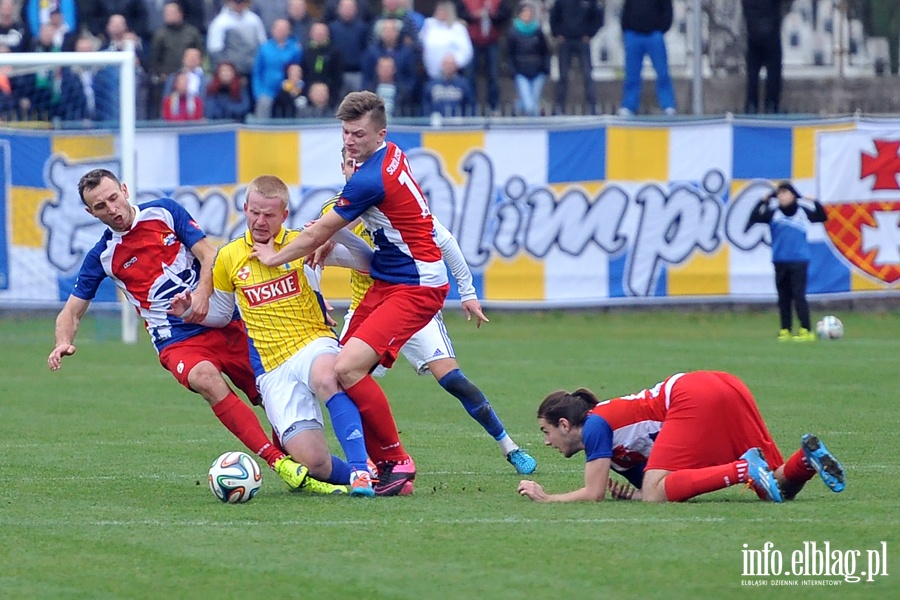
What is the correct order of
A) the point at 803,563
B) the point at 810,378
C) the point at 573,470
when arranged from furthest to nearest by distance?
the point at 810,378 → the point at 573,470 → the point at 803,563

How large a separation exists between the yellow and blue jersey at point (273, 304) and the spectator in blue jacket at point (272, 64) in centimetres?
1256

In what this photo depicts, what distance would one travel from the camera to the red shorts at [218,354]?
8.55 metres

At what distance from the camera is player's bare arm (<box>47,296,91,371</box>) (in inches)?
334

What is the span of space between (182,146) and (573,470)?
11799 millimetres

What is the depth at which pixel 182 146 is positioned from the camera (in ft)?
64.7

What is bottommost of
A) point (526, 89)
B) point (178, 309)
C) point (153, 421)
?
point (153, 421)

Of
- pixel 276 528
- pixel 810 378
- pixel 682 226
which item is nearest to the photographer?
pixel 276 528

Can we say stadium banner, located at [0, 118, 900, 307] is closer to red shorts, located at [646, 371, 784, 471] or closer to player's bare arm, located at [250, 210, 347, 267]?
player's bare arm, located at [250, 210, 347, 267]

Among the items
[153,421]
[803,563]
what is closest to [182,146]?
[153,421]

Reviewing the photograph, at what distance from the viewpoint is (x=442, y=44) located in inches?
817

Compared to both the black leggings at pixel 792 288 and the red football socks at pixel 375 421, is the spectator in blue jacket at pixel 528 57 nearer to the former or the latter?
the black leggings at pixel 792 288

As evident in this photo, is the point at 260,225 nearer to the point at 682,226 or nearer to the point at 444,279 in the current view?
the point at 444,279

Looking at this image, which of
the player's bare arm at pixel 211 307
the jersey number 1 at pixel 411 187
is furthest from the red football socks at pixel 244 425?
the jersey number 1 at pixel 411 187

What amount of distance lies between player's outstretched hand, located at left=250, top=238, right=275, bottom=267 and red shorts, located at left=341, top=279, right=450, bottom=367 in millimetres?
631
